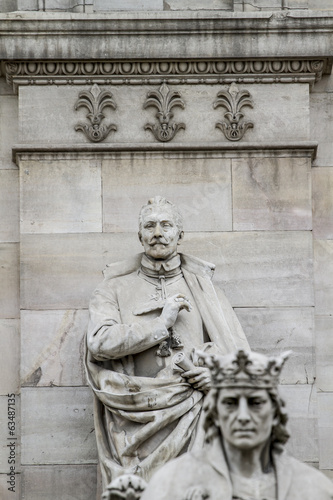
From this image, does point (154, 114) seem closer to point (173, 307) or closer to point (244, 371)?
point (173, 307)

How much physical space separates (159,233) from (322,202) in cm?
200

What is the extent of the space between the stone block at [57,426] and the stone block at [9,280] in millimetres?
741

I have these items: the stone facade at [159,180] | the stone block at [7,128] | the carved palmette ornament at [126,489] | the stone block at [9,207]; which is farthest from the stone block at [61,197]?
the carved palmette ornament at [126,489]

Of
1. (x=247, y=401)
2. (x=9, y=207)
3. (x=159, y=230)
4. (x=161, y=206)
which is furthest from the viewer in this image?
(x=9, y=207)

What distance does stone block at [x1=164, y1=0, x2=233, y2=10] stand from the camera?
1752 cm

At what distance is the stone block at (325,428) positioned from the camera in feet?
54.2

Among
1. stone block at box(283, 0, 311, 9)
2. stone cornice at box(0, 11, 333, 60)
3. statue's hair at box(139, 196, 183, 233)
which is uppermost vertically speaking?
stone block at box(283, 0, 311, 9)

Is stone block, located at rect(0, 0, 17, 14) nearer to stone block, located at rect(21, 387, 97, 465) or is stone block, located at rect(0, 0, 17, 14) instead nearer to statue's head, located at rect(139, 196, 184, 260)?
statue's head, located at rect(139, 196, 184, 260)

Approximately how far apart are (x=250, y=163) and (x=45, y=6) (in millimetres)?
2215

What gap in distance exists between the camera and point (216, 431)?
1167 centimetres

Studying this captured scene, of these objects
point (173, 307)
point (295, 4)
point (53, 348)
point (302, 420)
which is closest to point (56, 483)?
point (53, 348)

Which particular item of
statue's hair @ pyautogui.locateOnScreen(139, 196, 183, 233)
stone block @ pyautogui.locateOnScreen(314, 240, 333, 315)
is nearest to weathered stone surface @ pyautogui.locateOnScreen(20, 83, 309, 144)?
stone block @ pyautogui.locateOnScreen(314, 240, 333, 315)

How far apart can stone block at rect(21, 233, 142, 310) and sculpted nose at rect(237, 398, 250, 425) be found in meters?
5.25

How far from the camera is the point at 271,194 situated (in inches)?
668
